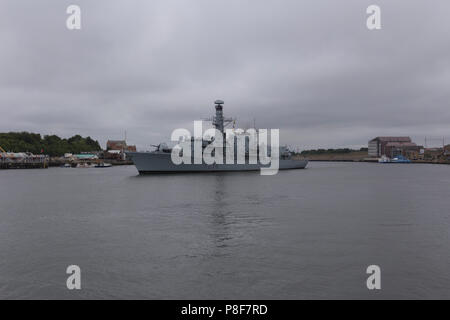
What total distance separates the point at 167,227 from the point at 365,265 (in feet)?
34.3

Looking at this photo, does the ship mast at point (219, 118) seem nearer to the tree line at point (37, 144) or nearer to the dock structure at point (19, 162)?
the dock structure at point (19, 162)

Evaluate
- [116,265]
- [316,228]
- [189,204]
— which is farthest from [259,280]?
[189,204]

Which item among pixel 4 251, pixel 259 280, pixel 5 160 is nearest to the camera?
pixel 259 280

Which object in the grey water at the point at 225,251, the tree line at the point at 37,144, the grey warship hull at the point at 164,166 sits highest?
the tree line at the point at 37,144

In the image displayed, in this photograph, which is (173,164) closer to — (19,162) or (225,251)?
(225,251)

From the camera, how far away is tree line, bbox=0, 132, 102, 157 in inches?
4892

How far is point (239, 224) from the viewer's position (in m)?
18.8

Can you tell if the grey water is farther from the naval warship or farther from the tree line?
the tree line

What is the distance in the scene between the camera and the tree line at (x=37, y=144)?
408 ft

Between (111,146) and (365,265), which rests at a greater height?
(111,146)

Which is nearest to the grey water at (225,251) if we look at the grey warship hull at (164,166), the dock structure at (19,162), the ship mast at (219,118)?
the grey warship hull at (164,166)

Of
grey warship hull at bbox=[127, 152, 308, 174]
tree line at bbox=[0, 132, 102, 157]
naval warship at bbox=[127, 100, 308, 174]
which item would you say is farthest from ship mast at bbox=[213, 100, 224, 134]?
tree line at bbox=[0, 132, 102, 157]
